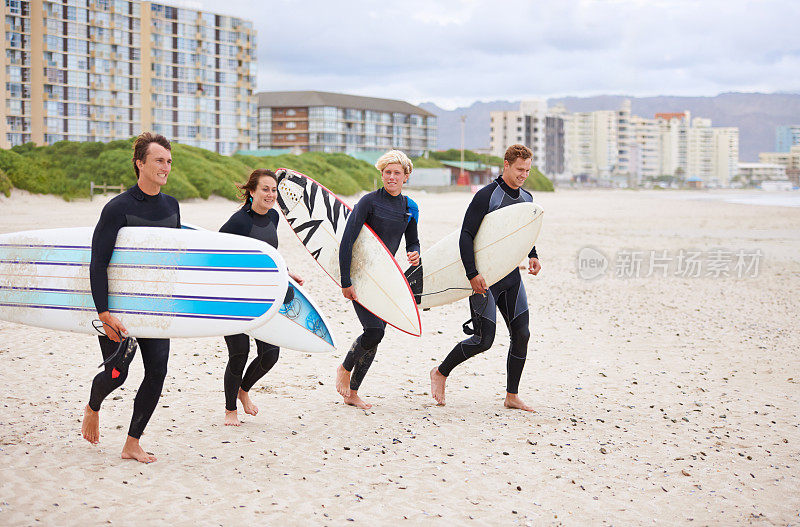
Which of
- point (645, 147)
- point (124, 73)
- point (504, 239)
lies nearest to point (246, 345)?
point (504, 239)

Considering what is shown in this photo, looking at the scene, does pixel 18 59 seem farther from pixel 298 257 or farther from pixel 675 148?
pixel 675 148

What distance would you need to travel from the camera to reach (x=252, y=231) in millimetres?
4164

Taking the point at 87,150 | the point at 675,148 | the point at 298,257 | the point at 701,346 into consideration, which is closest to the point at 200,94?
the point at 87,150

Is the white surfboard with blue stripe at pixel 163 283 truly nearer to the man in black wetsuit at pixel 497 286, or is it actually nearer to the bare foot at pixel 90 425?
the bare foot at pixel 90 425

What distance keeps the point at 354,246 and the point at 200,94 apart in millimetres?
56917

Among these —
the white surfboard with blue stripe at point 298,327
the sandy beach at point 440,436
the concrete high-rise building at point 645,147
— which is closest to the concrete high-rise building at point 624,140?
the concrete high-rise building at point 645,147

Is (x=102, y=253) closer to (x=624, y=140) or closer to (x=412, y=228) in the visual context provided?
(x=412, y=228)

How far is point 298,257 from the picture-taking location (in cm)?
1317

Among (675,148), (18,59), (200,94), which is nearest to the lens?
(18,59)

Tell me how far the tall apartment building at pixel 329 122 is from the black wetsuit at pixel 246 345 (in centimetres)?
7621

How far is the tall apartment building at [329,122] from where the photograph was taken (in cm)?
7994

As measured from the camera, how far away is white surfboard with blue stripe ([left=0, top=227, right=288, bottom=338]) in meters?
3.64

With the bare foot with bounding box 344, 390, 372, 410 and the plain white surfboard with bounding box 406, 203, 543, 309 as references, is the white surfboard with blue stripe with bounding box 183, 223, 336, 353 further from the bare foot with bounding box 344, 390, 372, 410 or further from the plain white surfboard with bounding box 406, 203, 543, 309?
the plain white surfboard with bounding box 406, 203, 543, 309

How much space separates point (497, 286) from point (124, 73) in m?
54.3
